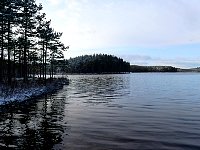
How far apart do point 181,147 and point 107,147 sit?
3.40 meters

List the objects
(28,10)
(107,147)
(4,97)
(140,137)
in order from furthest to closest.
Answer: (28,10) → (4,97) → (140,137) → (107,147)

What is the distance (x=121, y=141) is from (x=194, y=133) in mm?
4812

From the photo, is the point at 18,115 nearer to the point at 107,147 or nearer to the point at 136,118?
the point at 136,118

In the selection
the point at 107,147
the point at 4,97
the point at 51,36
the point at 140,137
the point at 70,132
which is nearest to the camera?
the point at 107,147

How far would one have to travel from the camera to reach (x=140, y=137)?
51.4 feet

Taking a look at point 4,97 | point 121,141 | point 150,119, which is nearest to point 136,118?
point 150,119

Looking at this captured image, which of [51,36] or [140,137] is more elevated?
[51,36]

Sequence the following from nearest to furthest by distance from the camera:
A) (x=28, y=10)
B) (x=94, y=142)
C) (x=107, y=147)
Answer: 1. (x=107, y=147)
2. (x=94, y=142)
3. (x=28, y=10)

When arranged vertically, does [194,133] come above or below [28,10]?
below

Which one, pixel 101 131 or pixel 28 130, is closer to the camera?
pixel 28 130

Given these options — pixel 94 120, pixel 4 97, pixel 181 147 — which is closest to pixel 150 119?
pixel 94 120

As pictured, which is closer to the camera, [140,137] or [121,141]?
[121,141]

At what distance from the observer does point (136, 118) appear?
22312 mm

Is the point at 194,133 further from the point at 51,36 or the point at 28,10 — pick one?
the point at 51,36
